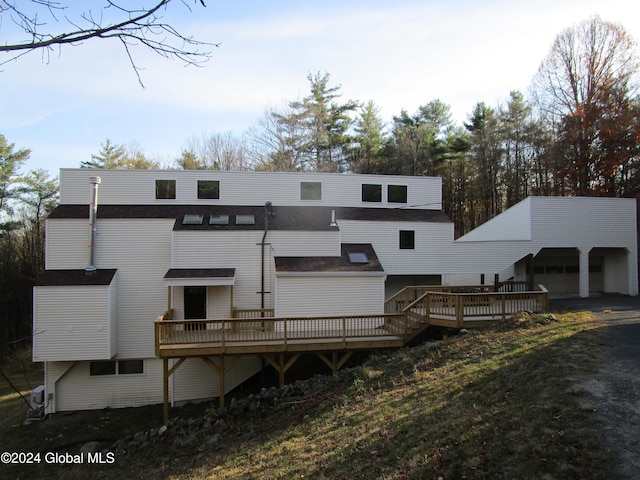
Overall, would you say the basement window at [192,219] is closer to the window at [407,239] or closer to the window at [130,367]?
the window at [130,367]

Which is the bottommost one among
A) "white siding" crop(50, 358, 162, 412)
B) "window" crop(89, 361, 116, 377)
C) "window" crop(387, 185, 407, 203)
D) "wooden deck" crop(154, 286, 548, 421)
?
"white siding" crop(50, 358, 162, 412)

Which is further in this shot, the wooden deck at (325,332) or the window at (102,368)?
the window at (102,368)

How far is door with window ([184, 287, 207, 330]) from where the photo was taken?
14.6 metres

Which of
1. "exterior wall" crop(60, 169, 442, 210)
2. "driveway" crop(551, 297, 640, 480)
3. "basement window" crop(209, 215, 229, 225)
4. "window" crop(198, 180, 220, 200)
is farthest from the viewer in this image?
"window" crop(198, 180, 220, 200)

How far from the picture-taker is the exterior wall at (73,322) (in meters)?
12.8

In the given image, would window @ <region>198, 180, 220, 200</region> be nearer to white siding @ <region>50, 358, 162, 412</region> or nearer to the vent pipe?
Result: the vent pipe

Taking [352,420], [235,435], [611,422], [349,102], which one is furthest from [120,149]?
[611,422]

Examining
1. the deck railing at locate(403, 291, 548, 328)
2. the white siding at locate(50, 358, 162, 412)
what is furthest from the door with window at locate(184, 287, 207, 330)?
the deck railing at locate(403, 291, 548, 328)

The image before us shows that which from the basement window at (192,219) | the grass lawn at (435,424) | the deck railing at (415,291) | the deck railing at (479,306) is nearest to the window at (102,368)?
A: the grass lawn at (435,424)

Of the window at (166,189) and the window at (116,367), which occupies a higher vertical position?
the window at (166,189)

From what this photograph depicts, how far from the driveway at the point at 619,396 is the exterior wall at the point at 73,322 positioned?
13.7 m

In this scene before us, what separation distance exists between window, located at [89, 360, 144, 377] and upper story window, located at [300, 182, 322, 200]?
31.1 feet

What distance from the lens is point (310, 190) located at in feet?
56.8

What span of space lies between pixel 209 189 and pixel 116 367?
26.1 feet
